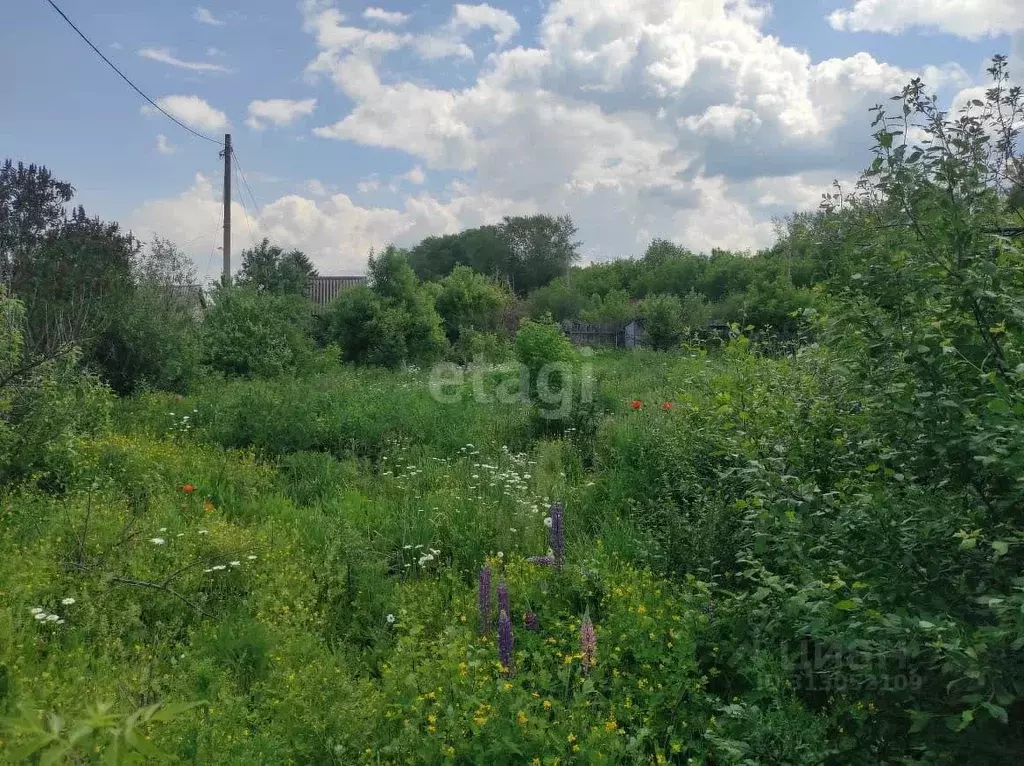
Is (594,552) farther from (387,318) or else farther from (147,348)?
(387,318)

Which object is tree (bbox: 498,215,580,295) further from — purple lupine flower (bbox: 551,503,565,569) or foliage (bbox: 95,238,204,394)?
purple lupine flower (bbox: 551,503,565,569)

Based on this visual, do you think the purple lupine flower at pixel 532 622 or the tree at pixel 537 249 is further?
the tree at pixel 537 249

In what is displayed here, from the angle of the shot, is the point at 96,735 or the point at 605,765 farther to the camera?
the point at 605,765

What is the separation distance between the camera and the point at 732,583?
404cm

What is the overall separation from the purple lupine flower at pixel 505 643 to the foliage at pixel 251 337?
1115 centimetres

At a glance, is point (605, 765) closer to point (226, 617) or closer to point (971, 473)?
point (971, 473)

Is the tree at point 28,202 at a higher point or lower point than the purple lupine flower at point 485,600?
higher

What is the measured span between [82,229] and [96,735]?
14.8m

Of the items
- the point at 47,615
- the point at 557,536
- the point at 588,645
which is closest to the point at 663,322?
the point at 557,536

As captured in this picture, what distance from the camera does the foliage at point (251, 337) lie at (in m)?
13.8

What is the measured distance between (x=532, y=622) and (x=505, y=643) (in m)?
0.49

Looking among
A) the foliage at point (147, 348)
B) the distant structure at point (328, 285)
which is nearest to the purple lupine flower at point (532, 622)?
the foliage at point (147, 348)

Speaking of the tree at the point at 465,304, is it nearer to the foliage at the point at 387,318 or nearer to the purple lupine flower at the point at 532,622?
the foliage at the point at 387,318

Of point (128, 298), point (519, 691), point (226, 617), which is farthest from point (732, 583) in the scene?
point (128, 298)
